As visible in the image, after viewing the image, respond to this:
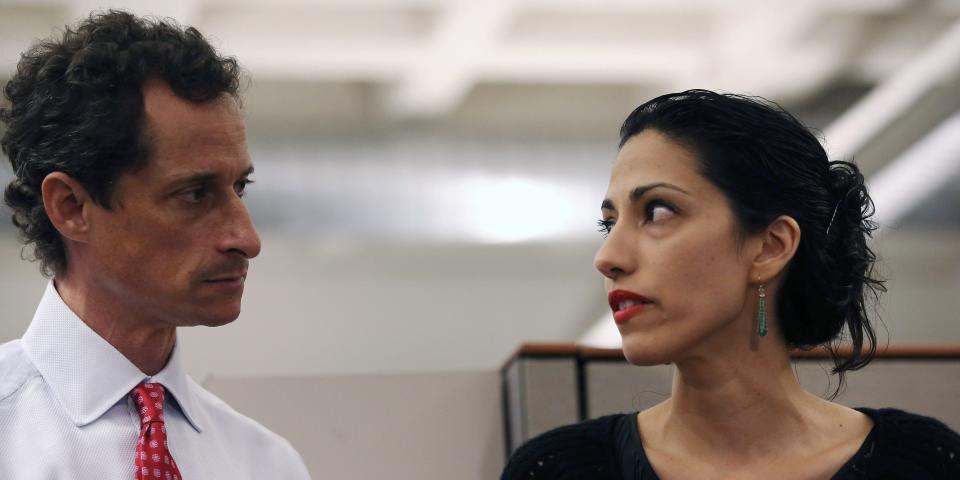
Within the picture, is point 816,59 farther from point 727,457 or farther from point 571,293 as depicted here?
point 727,457

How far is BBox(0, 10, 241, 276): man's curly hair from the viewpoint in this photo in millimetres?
1861

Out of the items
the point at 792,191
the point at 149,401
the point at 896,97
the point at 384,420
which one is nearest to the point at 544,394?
the point at 384,420

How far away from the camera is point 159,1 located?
4.96 meters

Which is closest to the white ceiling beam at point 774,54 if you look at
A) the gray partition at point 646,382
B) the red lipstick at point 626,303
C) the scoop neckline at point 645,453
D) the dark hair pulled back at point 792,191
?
the gray partition at point 646,382

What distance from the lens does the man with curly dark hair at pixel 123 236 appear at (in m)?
1.80

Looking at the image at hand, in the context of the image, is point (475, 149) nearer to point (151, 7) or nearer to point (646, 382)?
point (151, 7)

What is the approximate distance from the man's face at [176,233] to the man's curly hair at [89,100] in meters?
0.03

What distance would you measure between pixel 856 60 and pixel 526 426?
414 centimetres

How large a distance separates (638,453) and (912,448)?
1.38 feet

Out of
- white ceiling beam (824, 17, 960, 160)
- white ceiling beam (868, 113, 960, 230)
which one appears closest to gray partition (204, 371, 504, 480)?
white ceiling beam (868, 113, 960, 230)

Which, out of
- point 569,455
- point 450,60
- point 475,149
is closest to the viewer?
point 569,455

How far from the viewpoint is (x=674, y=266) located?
1.78 m

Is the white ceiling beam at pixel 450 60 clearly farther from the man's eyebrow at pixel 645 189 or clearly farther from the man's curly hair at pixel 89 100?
the man's eyebrow at pixel 645 189

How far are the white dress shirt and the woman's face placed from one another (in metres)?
0.66
